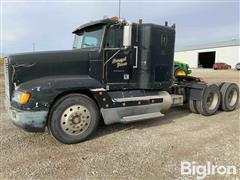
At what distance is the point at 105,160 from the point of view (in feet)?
12.3

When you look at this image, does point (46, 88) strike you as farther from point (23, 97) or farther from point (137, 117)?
point (137, 117)

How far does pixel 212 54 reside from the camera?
56594mm

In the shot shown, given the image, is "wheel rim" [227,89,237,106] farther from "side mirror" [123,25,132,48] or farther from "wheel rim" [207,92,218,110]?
"side mirror" [123,25,132,48]

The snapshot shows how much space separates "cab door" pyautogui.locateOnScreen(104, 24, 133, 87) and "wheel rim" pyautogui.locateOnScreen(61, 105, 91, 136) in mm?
1019

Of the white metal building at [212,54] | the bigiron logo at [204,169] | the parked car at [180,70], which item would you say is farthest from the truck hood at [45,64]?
the white metal building at [212,54]

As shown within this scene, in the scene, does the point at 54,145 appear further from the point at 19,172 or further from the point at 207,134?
the point at 207,134

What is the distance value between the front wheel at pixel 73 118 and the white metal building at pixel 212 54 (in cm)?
4910

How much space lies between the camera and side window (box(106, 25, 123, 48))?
4949 millimetres

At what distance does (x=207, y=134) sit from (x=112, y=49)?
2.96m

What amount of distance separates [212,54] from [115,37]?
57511 mm

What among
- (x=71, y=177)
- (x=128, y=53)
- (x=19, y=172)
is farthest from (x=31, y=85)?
(x=128, y=53)

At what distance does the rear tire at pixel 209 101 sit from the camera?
6.52m

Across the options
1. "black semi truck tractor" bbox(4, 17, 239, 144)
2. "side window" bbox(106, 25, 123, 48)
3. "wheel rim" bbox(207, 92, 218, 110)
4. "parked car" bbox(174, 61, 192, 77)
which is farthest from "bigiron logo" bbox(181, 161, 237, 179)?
"parked car" bbox(174, 61, 192, 77)

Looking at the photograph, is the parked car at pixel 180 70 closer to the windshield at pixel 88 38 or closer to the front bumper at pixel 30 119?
the windshield at pixel 88 38
